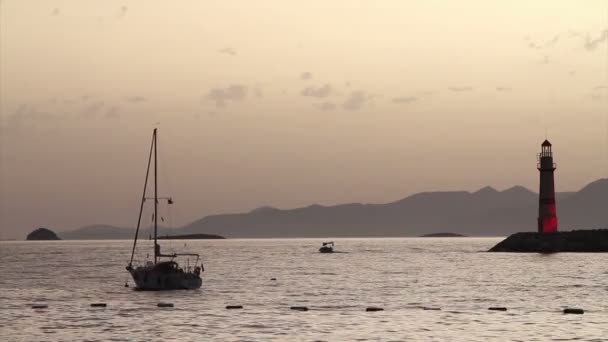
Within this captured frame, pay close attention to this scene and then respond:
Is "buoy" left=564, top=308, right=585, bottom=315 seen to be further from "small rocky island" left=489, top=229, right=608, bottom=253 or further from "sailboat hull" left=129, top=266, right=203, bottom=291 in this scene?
"small rocky island" left=489, top=229, right=608, bottom=253

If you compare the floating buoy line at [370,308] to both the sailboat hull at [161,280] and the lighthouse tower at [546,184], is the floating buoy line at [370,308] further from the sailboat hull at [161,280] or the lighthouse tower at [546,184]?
the lighthouse tower at [546,184]

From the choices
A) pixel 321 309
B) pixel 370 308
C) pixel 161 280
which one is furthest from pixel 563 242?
A: pixel 370 308

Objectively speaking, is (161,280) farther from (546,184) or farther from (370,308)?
(546,184)

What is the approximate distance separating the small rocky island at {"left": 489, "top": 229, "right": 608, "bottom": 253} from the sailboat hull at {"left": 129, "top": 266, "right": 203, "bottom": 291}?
3356 inches

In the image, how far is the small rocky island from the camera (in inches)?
6250

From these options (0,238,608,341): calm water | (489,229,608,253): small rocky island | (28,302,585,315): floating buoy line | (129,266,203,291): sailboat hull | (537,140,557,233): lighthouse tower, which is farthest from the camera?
(489,229,608,253): small rocky island

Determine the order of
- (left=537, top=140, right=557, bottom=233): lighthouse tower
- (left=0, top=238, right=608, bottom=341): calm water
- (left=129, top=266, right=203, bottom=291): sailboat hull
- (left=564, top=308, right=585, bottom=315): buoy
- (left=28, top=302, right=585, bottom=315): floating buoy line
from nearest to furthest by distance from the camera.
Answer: (left=0, top=238, right=608, bottom=341): calm water → (left=564, top=308, right=585, bottom=315): buoy → (left=28, top=302, right=585, bottom=315): floating buoy line → (left=129, top=266, right=203, bottom=291): sailboat hull → (left=537, top=140, right=557, bottom=233): lighthouse tower

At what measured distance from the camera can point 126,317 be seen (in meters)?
60.6

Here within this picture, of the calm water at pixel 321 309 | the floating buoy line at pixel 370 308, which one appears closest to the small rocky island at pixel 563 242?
the calm water at pixel 321 309

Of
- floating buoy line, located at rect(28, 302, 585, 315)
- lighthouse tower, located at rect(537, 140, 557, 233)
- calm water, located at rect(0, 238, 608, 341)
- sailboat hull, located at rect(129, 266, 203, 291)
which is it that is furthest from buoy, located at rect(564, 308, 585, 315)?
lighthouse tower, located at rect(537, 140, 557, 233)

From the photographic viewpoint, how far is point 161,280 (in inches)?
3292

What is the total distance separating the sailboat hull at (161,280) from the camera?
83750mm

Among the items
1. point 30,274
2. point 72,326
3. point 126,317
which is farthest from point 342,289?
point 30,274

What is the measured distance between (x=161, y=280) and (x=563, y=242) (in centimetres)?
9795
